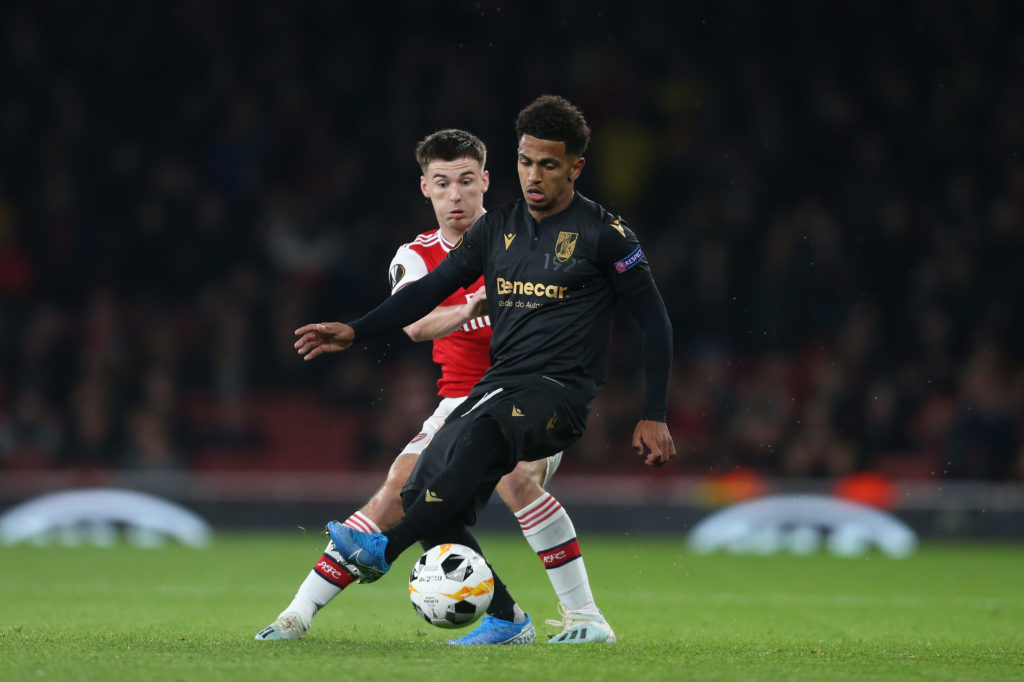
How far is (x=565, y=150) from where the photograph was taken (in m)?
5.31

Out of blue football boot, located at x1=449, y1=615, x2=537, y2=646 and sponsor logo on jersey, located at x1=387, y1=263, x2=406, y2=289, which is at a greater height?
sponsor logo on jersey, located at x1=387, y1=263, x2=406, y2=289

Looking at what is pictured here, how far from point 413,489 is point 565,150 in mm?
1359

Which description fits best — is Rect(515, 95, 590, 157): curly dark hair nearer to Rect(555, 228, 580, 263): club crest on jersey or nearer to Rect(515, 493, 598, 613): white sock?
Rect(555, 228, 580, 263): club crest on jersey

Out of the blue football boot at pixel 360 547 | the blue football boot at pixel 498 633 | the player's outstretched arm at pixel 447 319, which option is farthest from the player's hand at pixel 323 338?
the blue football boot at pixel 498 633

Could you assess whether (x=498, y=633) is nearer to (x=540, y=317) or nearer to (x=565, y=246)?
(x=540, y=317)

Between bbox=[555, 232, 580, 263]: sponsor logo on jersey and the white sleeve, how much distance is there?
751 mm

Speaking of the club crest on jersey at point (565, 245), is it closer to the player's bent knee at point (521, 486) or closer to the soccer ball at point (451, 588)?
the player's bent knee at point (521, 486)

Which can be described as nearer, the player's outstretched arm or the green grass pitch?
the green grass pitch

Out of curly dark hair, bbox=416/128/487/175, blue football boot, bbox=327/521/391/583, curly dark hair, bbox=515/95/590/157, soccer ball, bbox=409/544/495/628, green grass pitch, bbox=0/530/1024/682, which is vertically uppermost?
curly dark hair, bbox=416/128/487/175

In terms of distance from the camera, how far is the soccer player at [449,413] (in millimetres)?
5637

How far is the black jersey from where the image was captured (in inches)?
207

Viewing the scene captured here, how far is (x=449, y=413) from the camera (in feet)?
19.1

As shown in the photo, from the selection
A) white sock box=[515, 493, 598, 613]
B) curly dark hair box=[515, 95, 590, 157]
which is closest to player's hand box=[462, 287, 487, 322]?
curly dark hair box=[515, 95, 590, 157]

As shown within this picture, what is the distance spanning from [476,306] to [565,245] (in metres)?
0.52
